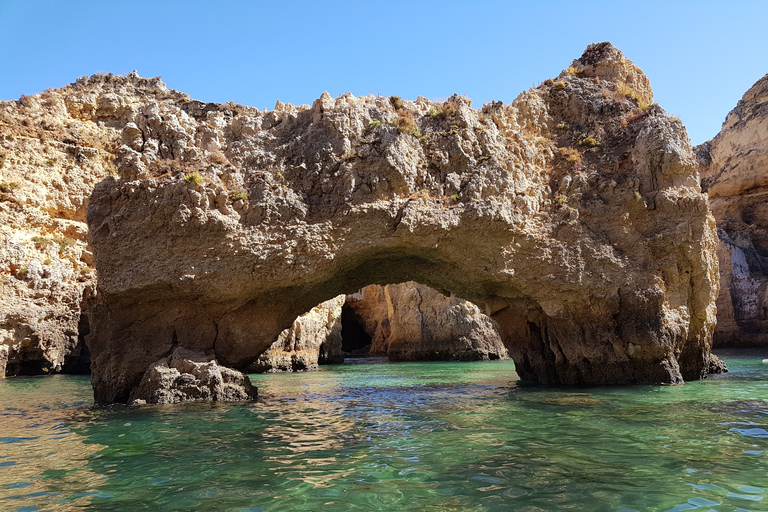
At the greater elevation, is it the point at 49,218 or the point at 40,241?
the point at 49,218

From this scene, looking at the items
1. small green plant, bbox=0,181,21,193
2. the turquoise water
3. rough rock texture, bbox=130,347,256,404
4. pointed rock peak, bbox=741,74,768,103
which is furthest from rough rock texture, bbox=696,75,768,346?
small green plant, bbox=0,181,21,193

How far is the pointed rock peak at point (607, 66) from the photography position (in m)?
18.7

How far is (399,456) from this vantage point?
7.18 m

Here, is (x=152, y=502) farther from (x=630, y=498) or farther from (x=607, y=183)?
(x=607, y=183)

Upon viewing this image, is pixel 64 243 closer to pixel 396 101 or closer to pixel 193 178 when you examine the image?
pixel 193 178

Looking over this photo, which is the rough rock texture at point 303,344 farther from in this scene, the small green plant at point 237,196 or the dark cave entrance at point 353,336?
the dark cave entrance at point 353,336

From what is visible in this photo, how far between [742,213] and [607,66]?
3623 cm

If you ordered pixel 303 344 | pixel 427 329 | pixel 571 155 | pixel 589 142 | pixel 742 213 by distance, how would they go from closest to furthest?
1. pixel 571 155
2. pixel 589 142
3. pixel 303 344
4. pixel 427 329
5. pixel 742 213

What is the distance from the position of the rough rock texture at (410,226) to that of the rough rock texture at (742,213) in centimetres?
2913

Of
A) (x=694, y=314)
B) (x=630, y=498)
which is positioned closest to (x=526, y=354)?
(x=694, y=314)

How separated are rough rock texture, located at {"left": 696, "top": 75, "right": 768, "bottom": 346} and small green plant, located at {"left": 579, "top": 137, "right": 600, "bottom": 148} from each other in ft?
103

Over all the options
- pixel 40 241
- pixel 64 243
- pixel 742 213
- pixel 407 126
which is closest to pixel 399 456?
pixel 407 126

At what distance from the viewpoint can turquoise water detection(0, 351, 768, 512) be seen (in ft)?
17.6

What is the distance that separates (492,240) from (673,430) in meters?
7.07
